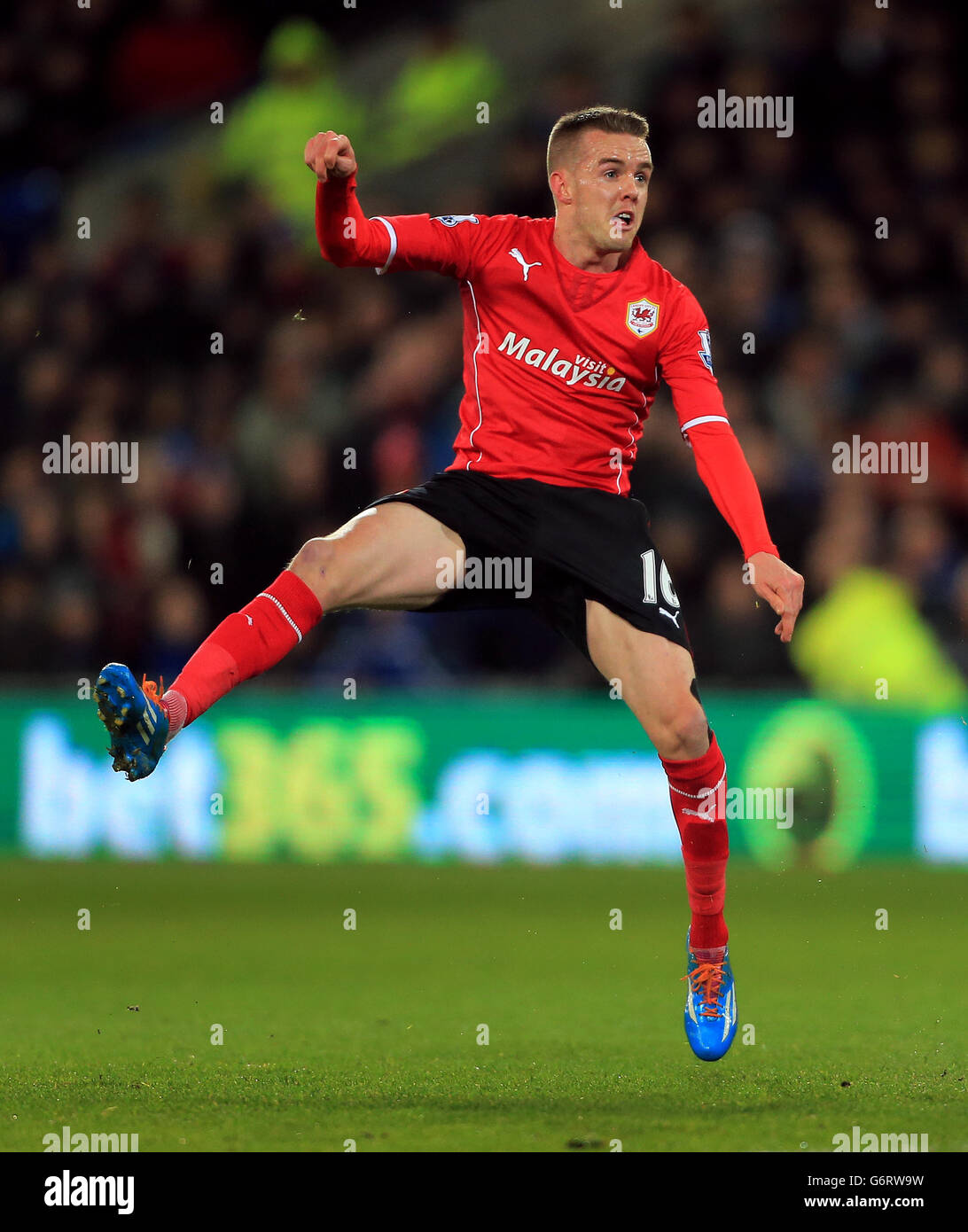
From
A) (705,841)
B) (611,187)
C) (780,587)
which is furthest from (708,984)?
(611,187)

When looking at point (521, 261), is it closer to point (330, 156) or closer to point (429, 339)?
point (330, 156)

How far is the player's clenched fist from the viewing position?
456 centimetres

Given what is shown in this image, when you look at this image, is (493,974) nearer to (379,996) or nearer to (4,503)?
(379,996)

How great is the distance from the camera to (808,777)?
32.7 ft

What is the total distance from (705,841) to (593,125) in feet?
6.64

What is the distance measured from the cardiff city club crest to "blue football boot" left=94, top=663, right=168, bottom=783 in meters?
1.70

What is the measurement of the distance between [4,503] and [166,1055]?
272 inches

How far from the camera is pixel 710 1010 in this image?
500cm

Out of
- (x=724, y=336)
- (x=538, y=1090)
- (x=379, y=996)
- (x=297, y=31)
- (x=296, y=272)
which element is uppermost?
(x=297, y=31)

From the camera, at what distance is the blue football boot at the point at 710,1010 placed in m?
4.96

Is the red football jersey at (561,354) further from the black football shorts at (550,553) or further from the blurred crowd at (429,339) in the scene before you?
the blurred crowd at (429,339)

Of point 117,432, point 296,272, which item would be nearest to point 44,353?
point 117,432

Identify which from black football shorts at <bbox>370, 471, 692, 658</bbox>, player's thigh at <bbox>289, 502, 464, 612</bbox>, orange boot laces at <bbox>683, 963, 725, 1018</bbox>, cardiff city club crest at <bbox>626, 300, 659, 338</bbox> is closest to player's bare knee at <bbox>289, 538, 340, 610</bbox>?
player's thigh at <bbox>289, 502, 464, 612</bbox>

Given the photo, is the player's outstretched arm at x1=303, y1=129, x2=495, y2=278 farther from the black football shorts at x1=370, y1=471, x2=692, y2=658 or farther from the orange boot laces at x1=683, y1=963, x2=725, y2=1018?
the orange boot laces at x1=683, y1=963, x2=725, y2=1018
